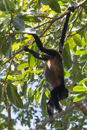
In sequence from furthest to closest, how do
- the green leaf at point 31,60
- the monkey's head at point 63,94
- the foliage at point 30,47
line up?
the monkey's head at point 63,94
the green leaf at point 31,60
the foliage at point 30,47

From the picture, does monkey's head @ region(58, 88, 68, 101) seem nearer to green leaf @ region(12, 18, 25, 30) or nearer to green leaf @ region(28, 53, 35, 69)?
green leaf @ region(28, 53, 35, 69)

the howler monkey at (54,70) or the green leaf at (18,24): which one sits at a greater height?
the howler monkey at (54,70)

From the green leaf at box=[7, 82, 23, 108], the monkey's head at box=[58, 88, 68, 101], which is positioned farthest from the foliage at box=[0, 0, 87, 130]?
the monkey's head at box=[58, 88, 68, 101]

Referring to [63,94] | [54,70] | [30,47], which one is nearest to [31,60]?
[30,47]

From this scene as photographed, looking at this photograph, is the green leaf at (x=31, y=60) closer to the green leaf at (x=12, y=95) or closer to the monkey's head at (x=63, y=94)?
the green leaf at (x=12, y=95)

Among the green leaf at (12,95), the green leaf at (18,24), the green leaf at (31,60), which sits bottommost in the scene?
the green leaf at (12,95)

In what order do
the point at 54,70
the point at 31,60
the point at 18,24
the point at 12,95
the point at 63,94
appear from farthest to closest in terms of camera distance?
the point at 63,94
the point at 54,70
the point at 31,60
the point at 12,95
the point at 18,24

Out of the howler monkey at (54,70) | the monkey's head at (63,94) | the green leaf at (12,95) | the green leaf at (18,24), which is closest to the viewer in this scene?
the green leaf at (18,24)

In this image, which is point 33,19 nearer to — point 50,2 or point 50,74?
point 50,2

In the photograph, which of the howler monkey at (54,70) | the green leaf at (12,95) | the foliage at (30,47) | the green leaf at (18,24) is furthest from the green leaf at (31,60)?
the green leaf at (18,24)

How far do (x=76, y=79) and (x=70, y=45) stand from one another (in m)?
1.59

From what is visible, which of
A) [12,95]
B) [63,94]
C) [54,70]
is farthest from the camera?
[63,94]

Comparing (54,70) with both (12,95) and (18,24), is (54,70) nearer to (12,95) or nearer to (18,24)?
(12,95)

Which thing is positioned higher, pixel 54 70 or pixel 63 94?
pixel 54 70
